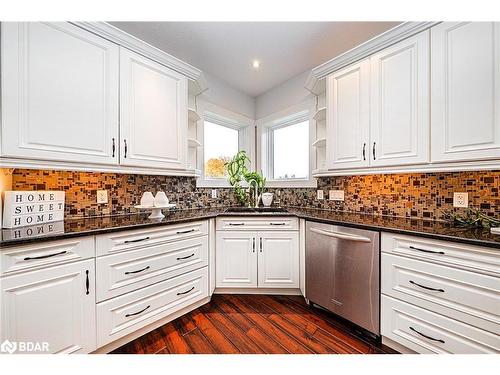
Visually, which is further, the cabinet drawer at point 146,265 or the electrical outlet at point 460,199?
the electrical outlet at point 460,199

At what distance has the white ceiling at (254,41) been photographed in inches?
78.7

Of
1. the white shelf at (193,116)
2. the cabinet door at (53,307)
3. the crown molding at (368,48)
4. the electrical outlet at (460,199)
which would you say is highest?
the crown molding at (368,48)

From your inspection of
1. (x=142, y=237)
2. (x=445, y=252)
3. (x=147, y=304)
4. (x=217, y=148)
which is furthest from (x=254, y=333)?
(x=217, y=148)

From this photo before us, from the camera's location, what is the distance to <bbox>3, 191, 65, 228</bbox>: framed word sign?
1365 mm

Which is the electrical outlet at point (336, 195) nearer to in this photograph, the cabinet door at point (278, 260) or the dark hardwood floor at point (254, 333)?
the cabinet door at point (278, 260)

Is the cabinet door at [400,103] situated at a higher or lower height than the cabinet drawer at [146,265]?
higher

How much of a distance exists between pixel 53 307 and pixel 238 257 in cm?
147

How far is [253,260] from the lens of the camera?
7.54 feet

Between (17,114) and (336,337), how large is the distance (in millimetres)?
2665

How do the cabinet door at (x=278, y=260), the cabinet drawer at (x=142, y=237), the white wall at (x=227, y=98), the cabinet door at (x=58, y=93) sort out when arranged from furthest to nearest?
1. the white wall at (x=227, y=98)
2. the cabinet door at (x=278, y=260)
3. the cabinet drawer at (x=142, y=237)
4. the cabinet door at (x=58, y=93)

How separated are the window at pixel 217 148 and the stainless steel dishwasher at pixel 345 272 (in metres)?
1.60

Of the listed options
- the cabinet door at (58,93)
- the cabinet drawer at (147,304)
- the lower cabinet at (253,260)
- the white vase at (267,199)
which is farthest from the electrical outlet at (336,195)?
the cabinet door at (58,93)

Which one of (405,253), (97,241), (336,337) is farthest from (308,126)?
(97,241)
